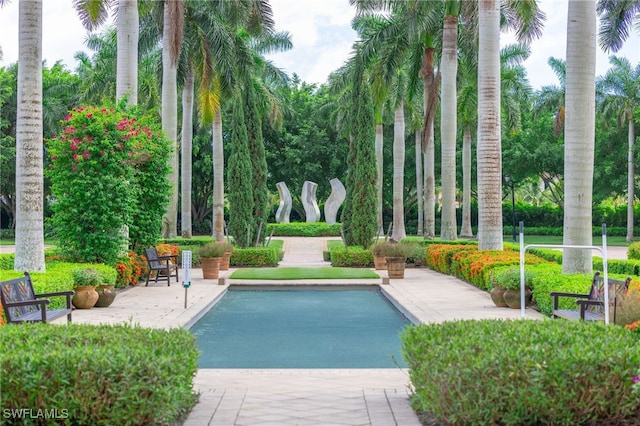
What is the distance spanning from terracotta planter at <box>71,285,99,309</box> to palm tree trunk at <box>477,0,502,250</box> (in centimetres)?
927

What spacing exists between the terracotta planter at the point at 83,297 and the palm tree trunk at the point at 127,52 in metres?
7.04

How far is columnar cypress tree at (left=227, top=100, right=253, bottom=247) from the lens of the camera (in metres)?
27.7

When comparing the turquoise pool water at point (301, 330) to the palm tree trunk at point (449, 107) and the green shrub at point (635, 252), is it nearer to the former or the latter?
the green shrub at point (635, 252)

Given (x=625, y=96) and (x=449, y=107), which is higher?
(x=625, y=96)

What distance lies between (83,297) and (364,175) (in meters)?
14.0

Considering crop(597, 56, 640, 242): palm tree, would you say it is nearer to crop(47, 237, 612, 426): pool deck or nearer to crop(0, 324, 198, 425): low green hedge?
crop(47, 237, 612, 426): pool deck

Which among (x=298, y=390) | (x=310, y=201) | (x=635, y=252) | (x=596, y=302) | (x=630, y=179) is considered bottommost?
(x=298, y=390)

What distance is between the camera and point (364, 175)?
2597cm

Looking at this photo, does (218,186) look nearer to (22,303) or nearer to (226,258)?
(226,258)

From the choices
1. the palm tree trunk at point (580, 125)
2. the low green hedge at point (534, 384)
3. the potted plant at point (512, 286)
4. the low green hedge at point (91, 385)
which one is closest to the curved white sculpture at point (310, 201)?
the potted plant at point (512, 286)

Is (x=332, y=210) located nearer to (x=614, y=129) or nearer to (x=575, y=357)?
(x=614, y=129)

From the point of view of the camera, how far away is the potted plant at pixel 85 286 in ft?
44.1

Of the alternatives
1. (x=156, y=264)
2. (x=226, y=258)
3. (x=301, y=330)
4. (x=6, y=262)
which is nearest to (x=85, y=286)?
(x=6, y=262)

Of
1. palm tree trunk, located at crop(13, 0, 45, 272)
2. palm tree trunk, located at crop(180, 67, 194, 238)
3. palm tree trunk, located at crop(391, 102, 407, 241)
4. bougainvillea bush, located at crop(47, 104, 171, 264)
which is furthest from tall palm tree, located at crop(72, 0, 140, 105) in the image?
palm tree trunk, located at crop(391, 102, 407, 241)
